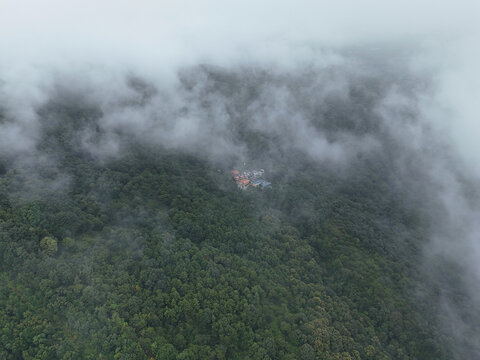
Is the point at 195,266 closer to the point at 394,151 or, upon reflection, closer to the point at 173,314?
the point at 173,314

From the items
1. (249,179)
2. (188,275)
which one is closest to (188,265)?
(188,275)

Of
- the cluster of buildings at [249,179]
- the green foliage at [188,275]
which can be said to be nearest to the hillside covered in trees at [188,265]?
the green foliage at [188,275]

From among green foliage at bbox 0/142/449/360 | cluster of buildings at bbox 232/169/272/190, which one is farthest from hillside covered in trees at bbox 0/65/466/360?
cluster of buildings at bbox 232/169/272/190

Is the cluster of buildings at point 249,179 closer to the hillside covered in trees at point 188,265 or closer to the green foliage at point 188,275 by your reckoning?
the hillside covered in trees at point 188,265

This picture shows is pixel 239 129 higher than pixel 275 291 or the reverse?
higher

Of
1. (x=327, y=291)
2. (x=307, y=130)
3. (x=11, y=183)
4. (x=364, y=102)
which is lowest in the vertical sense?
(x=327, y=291)

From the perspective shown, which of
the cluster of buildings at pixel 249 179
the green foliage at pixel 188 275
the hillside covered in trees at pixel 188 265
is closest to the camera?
the green foliage at pixel 188 275

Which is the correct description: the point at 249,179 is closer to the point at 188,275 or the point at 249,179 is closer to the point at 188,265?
the point at 188,265

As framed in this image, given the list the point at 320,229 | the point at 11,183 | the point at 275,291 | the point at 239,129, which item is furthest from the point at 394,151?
the point at 11,183
